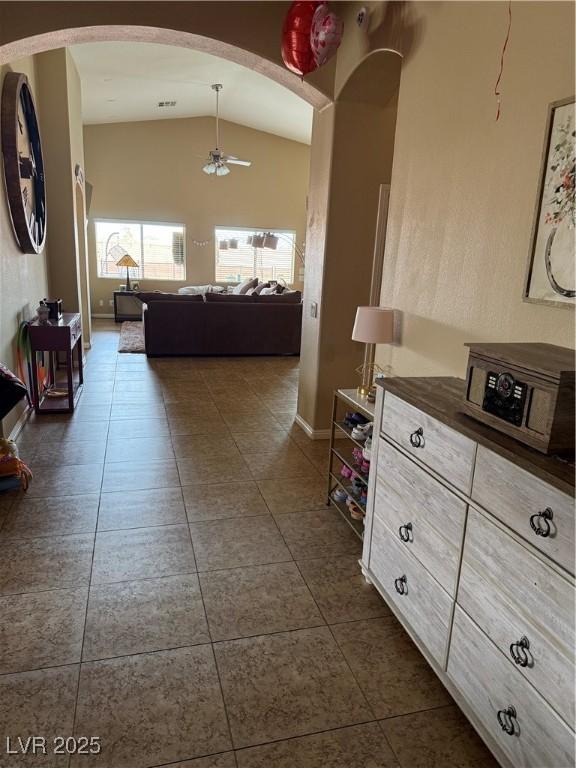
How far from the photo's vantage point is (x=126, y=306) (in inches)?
395

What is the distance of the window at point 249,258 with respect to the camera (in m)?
11.1

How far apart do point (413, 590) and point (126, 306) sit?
30.3 feet

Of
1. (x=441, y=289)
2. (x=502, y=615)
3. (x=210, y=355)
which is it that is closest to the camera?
(x=502, y=615)

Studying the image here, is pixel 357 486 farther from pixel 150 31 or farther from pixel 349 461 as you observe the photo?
pixel 150 31

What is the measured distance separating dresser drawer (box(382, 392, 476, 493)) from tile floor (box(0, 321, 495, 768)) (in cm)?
80

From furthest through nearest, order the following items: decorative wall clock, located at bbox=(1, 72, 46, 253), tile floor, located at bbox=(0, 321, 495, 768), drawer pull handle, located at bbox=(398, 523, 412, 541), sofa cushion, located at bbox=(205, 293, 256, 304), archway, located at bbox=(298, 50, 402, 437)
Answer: sofa cushion, located at bbox=(205, 293, 256, 304) → decorative wall clock, located at bbox=(1, 72, 46, 253) → archway, located at bbox=(298, 50, 402, 437) → drawer pull handle, located at bbox=(398, 523, 412, 541) → tile floor, located at bbox=(0, 321, 495, 768)

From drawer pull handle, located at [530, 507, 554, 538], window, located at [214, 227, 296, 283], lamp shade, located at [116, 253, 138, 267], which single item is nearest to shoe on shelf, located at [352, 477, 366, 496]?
drawer pull handle, located at [530, 507, 554, 538]

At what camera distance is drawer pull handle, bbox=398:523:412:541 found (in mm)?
1896

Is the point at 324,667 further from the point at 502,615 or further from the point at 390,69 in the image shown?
the point at 390,69

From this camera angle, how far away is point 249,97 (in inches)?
337

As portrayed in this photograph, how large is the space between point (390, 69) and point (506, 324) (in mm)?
2302

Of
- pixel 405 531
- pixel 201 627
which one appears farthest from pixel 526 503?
pixel 201 627

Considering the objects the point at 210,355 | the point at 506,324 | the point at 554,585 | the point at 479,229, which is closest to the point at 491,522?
the point at 554,585

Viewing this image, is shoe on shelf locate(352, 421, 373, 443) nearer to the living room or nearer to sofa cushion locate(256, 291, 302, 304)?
the living room
